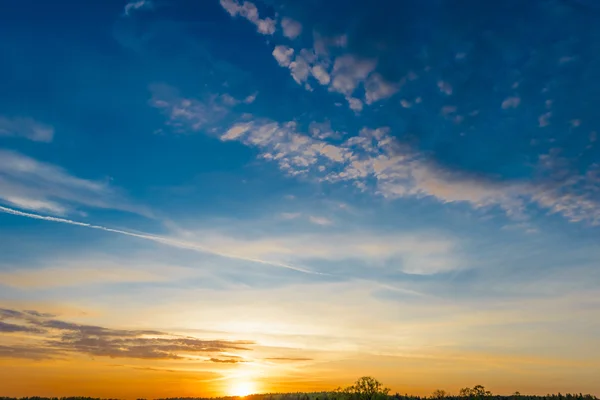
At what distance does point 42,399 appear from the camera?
17800 cm

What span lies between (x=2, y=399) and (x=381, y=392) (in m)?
123

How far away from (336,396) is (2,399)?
11060 centimetres

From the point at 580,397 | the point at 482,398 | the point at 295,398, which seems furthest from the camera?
the point at 295,398

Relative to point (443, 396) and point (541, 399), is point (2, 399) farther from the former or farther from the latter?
point (541, 399)

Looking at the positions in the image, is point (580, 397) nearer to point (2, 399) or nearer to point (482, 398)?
point (482, 398)

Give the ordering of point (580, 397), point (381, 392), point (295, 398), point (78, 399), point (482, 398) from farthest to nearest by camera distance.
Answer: point (295, 398) → point (78, 399) → point (580, 397) → point (482, 398) → point (381, 392)

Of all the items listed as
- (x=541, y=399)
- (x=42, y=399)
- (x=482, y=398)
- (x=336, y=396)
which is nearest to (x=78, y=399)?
(x=42, y=399)

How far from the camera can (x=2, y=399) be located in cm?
15900

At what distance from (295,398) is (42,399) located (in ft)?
301

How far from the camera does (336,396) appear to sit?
12506 centimetres

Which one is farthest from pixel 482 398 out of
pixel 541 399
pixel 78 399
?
pixel 78 399

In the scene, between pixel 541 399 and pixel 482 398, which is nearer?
pixel 482 398

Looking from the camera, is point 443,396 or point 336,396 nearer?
point 336,396

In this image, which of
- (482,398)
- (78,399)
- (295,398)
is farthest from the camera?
(295,398)
